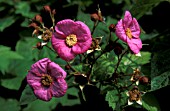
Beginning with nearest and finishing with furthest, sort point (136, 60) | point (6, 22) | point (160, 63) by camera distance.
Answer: point (160, 63)
point (136, 60)
point (6, 22)

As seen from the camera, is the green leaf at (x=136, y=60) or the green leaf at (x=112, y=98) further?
the green leaf at (x=136, y=60)

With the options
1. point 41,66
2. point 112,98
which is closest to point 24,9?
point 41,66

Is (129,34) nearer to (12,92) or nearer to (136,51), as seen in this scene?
(136,51)

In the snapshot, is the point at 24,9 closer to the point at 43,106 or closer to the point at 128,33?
the point at 43,106

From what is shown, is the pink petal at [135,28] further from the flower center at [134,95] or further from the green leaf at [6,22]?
the green leaf at [6,22]

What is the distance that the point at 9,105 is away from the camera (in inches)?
105

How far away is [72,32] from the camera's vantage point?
1.69 m

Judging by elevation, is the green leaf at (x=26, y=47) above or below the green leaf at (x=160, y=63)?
above

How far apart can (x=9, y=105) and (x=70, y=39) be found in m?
1.16

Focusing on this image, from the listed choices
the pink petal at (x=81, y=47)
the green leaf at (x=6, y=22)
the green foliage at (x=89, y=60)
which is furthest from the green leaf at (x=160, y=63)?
the green leaf at (x=6, y=22)

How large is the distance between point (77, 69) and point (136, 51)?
34cm

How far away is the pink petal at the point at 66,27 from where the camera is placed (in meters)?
A: 1.64

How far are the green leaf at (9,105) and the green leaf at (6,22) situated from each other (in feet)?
1.70

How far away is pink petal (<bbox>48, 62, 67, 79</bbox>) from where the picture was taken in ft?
5.27
